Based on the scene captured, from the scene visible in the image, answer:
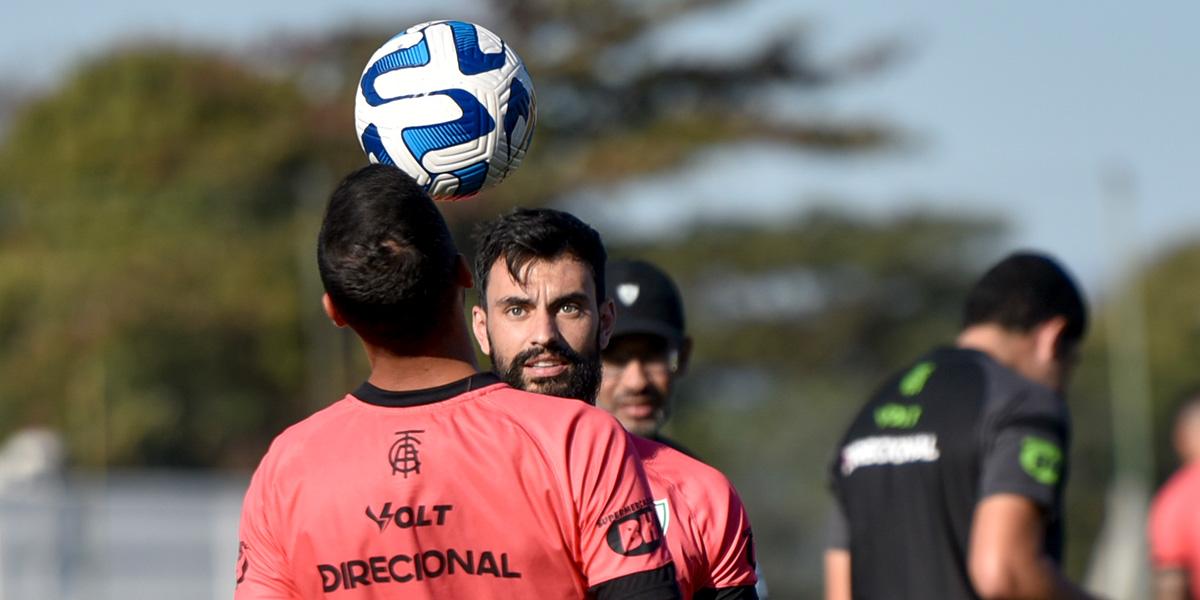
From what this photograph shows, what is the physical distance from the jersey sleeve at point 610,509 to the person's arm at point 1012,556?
1546 mm

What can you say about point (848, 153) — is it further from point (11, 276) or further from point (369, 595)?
point (369, 595)

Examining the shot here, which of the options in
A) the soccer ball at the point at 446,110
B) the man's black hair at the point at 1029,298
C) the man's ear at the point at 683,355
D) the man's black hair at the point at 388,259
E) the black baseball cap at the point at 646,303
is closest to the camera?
the man's black hair at the point at 388,259

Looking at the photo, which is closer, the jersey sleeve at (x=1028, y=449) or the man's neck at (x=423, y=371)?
the man's neck at (x=423, y=371)

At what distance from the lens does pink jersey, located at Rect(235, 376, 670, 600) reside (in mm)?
2854

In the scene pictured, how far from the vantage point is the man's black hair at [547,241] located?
3.84 meters

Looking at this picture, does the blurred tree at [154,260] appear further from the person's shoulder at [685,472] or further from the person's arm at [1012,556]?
the person's shoulder at [685,472]

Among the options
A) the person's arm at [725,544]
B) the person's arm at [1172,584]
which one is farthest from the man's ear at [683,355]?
the person's arm at [1172,584]

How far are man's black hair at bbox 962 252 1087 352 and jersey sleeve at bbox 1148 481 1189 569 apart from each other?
10.0 ft

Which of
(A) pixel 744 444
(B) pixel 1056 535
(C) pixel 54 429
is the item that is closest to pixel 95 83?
(C) pixel 54 429

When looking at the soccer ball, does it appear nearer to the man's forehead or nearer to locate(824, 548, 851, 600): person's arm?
the man's forehead

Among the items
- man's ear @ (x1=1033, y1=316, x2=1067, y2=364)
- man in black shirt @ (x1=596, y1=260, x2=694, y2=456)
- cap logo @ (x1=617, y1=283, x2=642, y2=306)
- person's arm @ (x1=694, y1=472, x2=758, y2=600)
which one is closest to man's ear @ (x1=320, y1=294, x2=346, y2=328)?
person's arm @ (x1=694, y1=472, x2=758, y2=600)

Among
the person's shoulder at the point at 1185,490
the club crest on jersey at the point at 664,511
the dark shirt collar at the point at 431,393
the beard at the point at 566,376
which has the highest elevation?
the beard at the point at 566,376

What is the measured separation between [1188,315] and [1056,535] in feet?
88.2

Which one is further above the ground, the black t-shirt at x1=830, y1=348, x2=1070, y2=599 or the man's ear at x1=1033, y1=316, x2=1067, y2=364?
the man's ear at x1=1033, y1=316, x2=1067, y2=364
